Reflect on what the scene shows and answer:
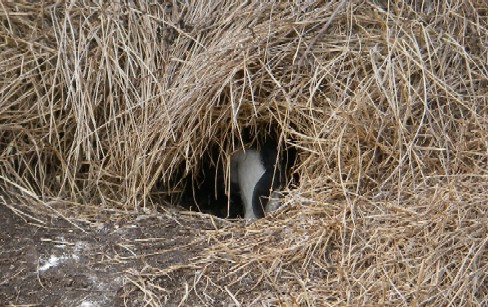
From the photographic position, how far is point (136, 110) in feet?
12.2

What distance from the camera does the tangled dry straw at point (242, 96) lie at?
3.39 metres

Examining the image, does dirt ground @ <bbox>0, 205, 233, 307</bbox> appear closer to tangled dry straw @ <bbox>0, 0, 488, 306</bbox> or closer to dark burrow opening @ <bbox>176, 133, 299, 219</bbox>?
tangled dry straw @ <bbox>0, 0, 488, 306</bbox>

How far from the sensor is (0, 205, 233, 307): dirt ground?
3014 mm

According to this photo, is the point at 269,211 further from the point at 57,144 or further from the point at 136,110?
the point at 57,144

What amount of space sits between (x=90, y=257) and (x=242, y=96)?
0.92m

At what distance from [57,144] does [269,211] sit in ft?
3.06

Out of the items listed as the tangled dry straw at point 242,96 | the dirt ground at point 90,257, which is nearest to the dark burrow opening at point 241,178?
the tangled dry straw at point 242,96

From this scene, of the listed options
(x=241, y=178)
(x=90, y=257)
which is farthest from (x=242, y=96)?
(x=90, y=257)

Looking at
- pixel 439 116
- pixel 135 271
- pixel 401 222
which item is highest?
pixel 439 116

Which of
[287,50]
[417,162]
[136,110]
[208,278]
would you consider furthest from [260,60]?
[208,278]

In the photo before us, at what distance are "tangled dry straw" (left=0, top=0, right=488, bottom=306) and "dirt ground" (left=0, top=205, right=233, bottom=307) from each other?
5.5 inches

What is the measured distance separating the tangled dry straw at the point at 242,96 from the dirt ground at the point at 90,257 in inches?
5.5

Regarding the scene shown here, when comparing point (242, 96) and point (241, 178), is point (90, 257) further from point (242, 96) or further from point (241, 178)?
point (241, 178)

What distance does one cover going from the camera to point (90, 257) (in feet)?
10.5
